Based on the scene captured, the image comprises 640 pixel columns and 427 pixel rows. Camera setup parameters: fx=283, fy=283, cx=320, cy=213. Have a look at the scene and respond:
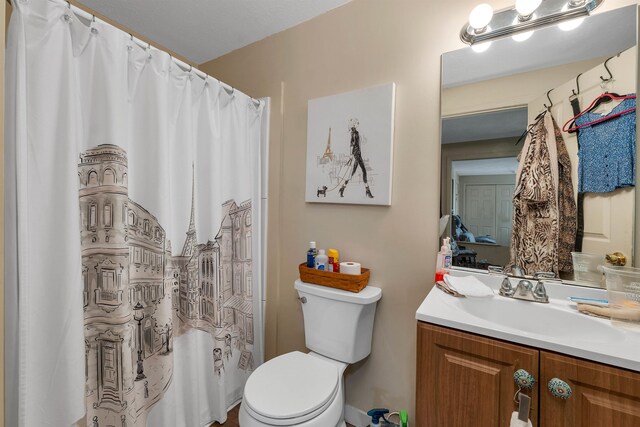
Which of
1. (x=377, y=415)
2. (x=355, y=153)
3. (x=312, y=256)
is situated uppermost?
(x=355, y=153)

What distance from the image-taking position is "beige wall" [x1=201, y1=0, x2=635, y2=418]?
140cm

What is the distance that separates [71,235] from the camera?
1.02 metres

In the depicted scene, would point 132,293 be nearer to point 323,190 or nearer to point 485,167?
point 323,190

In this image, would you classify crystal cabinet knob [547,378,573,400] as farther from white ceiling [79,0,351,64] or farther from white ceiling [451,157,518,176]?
white ceiling [79,0,351,64]

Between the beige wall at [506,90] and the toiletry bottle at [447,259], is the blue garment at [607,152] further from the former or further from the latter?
the toiletry bottle at [447,259]

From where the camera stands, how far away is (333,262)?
157 centimetres

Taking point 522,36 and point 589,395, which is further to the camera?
point 522,36

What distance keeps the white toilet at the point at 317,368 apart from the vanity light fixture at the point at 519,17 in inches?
51.4

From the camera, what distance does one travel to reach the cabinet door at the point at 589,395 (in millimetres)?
704

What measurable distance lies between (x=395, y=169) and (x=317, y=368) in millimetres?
1063

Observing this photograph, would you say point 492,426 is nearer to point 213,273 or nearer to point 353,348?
point 353,348

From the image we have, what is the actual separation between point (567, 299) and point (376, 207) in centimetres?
88

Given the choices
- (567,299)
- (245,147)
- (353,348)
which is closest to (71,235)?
(245,147)

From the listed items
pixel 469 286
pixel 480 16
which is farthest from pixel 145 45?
pixel 469 286
